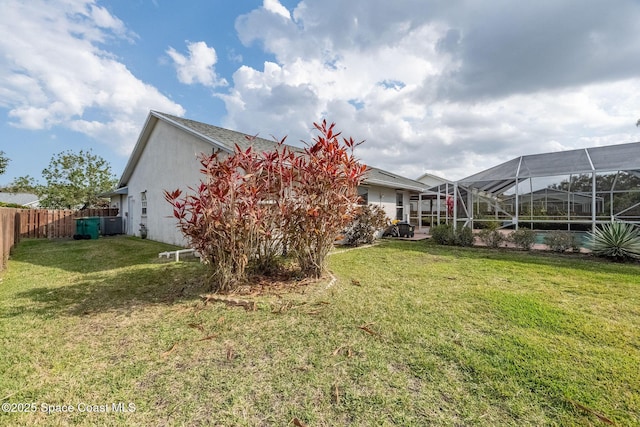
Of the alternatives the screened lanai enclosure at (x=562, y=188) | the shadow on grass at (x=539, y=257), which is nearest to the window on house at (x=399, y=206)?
the screened lanai enclosure at (x=562, y=188)

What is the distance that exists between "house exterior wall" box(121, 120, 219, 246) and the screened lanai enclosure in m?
11.6

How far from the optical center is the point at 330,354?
123 inches

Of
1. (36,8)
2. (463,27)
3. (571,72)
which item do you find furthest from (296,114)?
(571,72)

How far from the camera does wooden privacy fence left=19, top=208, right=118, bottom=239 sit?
50.3 feet

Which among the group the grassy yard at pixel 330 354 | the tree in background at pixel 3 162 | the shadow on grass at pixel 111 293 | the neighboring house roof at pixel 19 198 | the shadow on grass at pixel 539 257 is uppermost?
the tree in background at pixel 3 162

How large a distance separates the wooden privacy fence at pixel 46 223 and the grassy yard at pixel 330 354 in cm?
1319

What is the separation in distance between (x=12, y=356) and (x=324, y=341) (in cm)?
349

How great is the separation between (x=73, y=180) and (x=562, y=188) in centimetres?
3358

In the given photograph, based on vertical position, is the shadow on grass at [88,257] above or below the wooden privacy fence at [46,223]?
below

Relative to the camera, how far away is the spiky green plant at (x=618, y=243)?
8.20 metres

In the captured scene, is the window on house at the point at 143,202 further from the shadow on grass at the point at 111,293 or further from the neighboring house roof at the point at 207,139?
the shadow on grass at the point at 111,293

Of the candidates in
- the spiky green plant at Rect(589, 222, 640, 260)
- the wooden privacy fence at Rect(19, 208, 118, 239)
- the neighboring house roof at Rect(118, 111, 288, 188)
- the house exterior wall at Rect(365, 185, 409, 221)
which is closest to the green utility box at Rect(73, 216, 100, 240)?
the wooden privacy fence at Rect(19, 208, 118, 239)

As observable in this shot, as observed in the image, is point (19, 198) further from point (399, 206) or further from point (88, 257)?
point (399, 206)

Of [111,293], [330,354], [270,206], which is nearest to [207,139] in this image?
[270,206]
